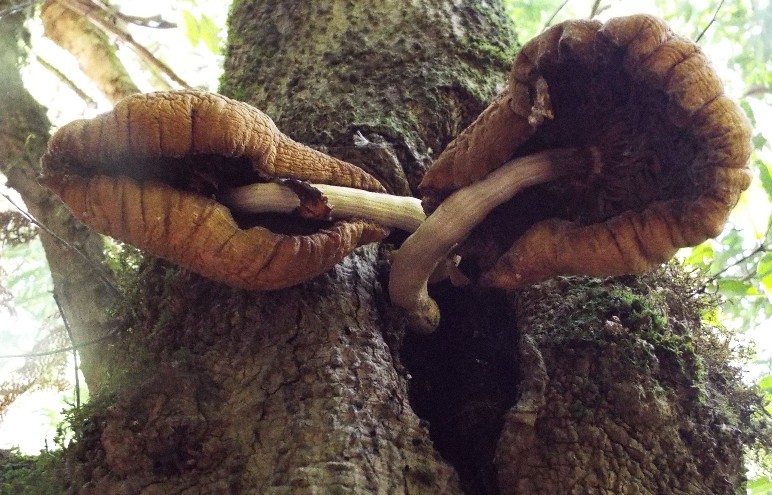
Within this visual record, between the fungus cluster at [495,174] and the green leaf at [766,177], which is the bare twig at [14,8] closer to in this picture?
the fungus cluster at [495,174]

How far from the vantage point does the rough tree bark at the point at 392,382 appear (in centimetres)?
138

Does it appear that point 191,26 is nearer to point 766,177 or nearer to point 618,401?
point 766,177

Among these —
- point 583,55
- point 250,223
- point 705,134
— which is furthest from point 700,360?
point 250,223

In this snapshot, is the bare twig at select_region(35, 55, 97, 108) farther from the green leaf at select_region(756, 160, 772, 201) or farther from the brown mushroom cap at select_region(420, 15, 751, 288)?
the green leaf at select_region(756, 160, 772, 201)

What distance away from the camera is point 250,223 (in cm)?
159

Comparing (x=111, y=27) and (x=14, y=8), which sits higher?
(x=111, y=27)

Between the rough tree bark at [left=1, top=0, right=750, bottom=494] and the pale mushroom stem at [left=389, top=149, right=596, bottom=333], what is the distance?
114 mm

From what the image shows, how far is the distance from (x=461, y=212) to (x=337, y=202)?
0.99ft

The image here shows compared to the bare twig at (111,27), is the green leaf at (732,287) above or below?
below

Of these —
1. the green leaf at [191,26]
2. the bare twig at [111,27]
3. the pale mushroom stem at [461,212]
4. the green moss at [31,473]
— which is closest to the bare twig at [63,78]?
the bare twig at [111,27]

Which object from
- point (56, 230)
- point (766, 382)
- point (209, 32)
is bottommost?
point (766, 382)

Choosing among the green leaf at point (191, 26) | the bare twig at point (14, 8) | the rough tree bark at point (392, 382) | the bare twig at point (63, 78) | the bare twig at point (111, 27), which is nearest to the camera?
the rough tree bark at point (392, 382)

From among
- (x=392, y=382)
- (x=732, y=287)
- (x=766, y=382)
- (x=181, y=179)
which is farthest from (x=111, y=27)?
(x=766, y=382)

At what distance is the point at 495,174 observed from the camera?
5.04 feet
